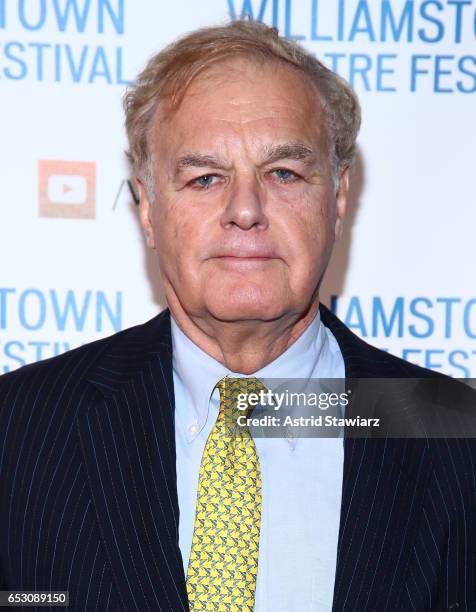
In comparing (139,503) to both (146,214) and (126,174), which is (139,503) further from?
(126,174)

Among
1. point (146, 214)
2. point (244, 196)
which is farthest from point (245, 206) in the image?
point (146, 214)

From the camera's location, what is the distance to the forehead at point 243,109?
1.76 m

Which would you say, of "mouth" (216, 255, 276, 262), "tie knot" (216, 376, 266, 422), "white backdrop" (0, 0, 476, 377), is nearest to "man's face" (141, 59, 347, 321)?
"mouth" (216, 255, 276, 262)

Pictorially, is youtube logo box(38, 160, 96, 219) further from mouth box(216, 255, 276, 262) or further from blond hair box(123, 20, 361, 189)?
mouth box(216, 255, 276, 262)

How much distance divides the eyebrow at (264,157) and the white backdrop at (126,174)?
62 centimetres

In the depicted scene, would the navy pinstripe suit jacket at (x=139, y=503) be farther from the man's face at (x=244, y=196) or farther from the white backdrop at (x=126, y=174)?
the white backdrop at (x=126, y=174)

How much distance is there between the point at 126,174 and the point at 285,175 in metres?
0.70

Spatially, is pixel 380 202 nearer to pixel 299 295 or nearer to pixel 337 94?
pixel 337 94

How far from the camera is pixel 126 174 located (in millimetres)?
2355

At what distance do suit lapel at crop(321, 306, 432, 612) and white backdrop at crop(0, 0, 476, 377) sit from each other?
0.73 meters

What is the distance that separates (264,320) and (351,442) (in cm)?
31

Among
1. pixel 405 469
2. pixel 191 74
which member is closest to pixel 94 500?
pixel 405 469

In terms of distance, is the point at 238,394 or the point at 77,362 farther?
the point at 77,362

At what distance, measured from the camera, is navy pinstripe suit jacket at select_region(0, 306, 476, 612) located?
5.24 feet
